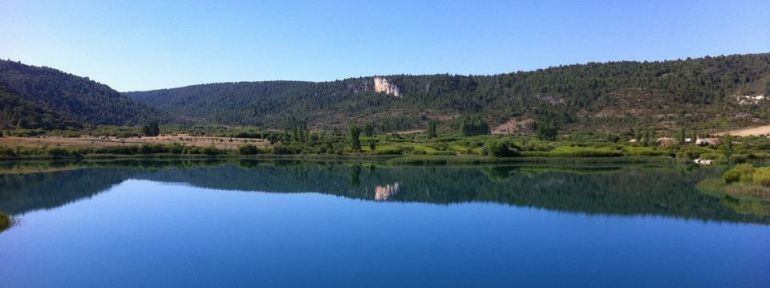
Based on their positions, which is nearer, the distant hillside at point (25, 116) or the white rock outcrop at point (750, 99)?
the distant hillside at point (25, 116)

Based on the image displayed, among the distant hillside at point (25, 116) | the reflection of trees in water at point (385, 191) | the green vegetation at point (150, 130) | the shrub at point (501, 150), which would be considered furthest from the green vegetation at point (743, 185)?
the distant hillside at point (25, 116)

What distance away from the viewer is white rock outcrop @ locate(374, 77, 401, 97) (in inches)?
6206

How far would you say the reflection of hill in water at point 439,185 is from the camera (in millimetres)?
32531

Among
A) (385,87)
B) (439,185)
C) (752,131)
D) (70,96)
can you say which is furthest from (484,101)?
(439,185)

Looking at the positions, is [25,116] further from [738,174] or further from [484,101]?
[738,174]

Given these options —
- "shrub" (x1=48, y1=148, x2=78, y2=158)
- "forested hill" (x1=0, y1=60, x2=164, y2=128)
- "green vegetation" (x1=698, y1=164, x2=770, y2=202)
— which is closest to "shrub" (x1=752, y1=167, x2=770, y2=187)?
"green vegetation" (x1=698, y1=164, x2=770, y2=202)

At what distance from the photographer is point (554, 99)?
406 ft

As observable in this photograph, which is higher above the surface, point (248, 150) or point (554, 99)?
point (554, 99)

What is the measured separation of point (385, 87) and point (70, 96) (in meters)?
71.7

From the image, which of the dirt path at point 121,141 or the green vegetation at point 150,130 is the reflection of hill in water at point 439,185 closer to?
the dirt path at point 121,141

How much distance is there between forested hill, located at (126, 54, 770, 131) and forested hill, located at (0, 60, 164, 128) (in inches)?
814

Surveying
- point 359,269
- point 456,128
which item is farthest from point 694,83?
point 359,269

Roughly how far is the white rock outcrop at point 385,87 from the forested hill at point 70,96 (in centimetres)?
5364

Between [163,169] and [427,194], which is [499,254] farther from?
[163,169]
